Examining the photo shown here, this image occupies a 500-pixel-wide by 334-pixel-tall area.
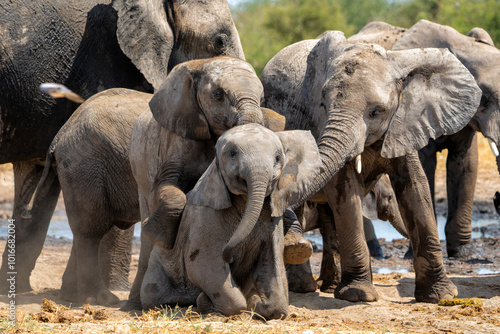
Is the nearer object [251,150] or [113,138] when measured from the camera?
[251,150]

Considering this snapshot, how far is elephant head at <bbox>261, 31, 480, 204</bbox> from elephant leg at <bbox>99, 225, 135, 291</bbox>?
5.12ft

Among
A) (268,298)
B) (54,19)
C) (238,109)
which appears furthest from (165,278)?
(54,19)

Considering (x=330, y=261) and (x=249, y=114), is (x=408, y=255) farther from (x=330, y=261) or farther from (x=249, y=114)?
(x=249, y=114)

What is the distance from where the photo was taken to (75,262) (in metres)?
5.58

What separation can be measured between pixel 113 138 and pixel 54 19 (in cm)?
127

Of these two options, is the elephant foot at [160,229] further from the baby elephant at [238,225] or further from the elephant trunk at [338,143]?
the elephant trunk at [338,143]

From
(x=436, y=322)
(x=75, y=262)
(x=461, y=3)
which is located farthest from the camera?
(x=461, y=3)

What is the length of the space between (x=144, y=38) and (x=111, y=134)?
1152 mm

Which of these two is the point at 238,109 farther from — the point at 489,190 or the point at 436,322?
the point at 489,190

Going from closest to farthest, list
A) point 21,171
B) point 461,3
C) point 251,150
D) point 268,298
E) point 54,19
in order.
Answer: point 251,150
point 268,298
point 54,19
point 21,171
point 461,3

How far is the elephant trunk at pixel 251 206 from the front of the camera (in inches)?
147

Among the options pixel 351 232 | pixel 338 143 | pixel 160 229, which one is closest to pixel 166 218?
pixel 160 229

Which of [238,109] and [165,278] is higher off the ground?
[238,109]

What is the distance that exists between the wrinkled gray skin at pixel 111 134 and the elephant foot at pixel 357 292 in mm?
1347
